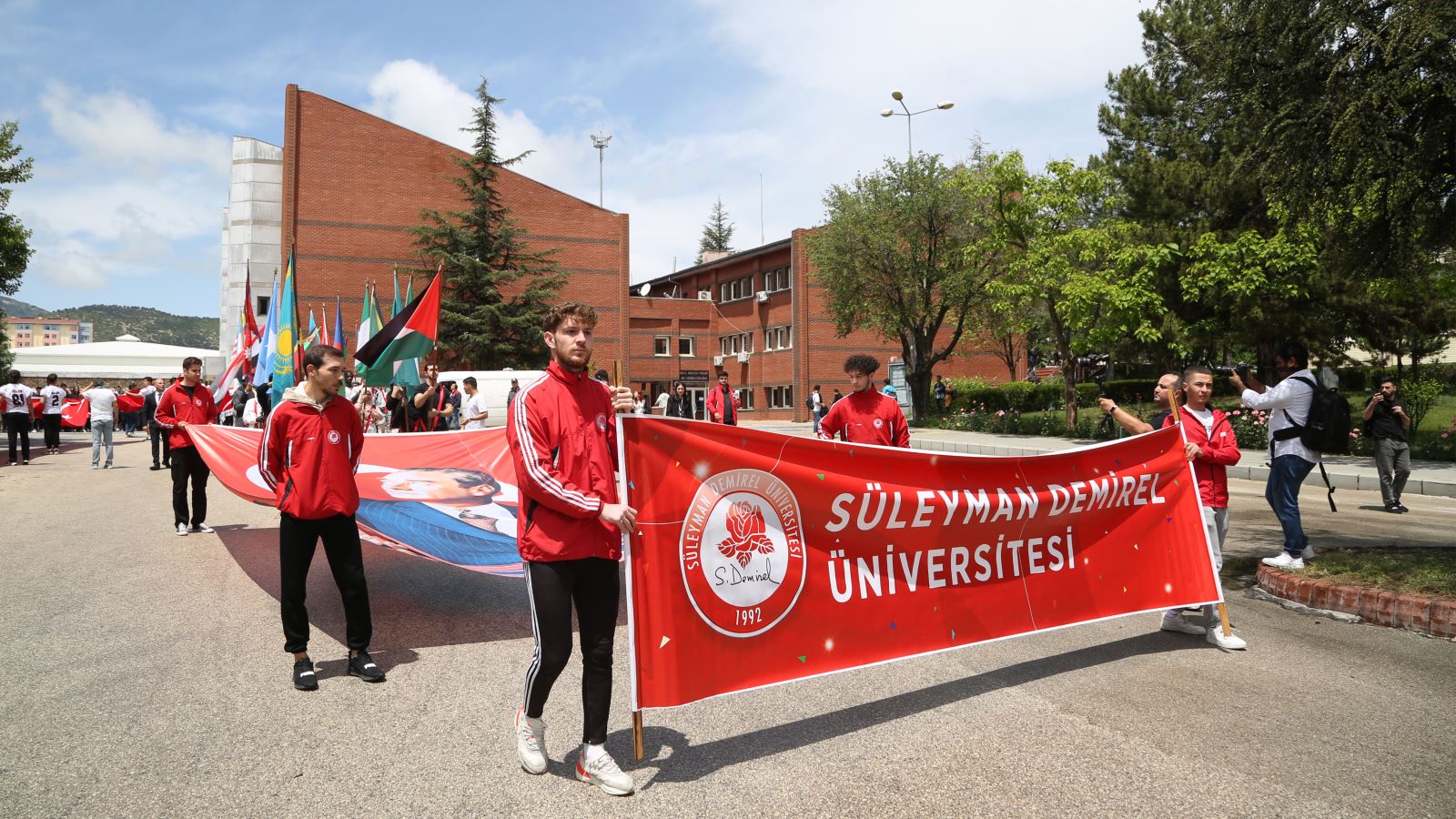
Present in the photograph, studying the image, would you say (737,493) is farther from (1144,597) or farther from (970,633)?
(1144,597)

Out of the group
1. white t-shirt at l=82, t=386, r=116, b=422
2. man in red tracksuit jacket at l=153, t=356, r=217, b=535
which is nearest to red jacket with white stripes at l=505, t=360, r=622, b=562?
man in red tracksuit jacket at l=153, t=356, r=217, b=535

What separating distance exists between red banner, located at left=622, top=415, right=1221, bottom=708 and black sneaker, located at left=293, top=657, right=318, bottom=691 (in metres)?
2.21

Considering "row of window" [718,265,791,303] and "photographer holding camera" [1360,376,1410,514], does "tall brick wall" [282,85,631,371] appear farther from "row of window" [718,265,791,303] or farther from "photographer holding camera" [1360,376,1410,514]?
"photographer holding camera" [1360,376,1410,514]

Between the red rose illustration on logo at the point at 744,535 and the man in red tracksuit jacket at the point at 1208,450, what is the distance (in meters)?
3.31

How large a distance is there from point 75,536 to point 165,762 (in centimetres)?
764

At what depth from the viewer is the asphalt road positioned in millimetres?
3395

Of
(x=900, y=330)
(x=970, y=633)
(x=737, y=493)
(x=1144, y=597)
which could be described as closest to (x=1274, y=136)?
(x=1144, y=597)

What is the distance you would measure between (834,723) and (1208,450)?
3.43 m

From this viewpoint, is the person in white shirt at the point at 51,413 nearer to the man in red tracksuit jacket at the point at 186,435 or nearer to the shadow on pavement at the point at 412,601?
the man in red tracksuit jacket at the point at 186,435

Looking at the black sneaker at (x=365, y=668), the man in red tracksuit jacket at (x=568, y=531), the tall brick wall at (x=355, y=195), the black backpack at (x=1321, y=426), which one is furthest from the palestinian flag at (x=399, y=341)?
the tall brick wall at (x=355, y=195)

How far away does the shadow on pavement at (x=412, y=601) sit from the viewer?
19.3 feet

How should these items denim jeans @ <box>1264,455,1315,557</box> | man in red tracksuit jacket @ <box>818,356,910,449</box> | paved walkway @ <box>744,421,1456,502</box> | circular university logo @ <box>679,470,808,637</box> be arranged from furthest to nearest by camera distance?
paved walkway @ <box>744,421,1456,502</box>, man in red tracksuit jacket @ <box>818,356,910,449</box>, denim jeans @ <box>1264,455,1315,557</box>, circular university logo @ <box>679,470,808,637</box>

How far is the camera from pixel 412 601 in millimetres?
6875

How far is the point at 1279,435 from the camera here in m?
7.22
